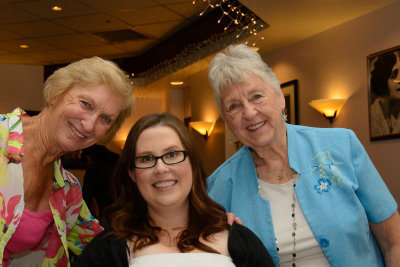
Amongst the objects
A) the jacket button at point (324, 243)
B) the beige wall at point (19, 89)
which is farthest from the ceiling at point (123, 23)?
the jacket button at point (324, 243)

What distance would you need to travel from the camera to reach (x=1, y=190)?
68.2 inches

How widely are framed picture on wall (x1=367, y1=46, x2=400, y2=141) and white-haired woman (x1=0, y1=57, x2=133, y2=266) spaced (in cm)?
325

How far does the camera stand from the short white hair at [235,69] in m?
1.89

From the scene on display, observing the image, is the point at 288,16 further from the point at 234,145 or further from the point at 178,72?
the point at 178,72

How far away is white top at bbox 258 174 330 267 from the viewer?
182cm

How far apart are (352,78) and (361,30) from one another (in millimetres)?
539

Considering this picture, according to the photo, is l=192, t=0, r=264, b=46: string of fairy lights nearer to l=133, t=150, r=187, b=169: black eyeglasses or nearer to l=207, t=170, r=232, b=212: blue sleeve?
l=207, t=170, r=232, b=212: blue sleeve

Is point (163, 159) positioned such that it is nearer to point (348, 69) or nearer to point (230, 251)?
point (230, 251)

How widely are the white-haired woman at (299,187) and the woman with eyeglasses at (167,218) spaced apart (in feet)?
0.60

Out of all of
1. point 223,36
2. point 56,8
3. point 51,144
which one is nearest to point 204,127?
point 223,36

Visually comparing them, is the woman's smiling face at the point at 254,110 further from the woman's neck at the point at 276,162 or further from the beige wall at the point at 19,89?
the beige wall at the point at 19,89

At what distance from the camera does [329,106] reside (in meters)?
5.20

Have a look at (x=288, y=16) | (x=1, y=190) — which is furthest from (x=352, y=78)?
(x=1, y=190)

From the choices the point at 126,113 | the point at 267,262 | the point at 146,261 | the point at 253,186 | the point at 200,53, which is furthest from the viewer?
the point at 200,53
